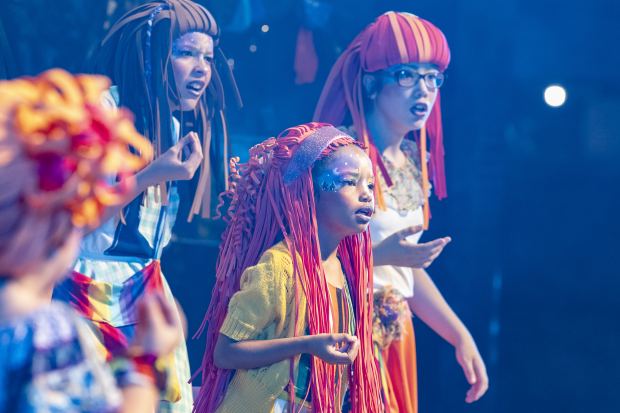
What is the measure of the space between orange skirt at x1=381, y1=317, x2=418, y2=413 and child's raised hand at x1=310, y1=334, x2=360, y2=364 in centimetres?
65

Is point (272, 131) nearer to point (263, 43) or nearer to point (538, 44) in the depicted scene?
point (263, 43)

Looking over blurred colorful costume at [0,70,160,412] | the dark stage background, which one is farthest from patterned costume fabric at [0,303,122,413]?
the dark stage background

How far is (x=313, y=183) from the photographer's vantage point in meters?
1.42

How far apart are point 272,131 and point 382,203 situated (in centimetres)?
45

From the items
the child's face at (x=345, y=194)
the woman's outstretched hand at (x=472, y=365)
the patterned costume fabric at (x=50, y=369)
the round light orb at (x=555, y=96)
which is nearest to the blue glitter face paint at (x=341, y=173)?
the child's face at (x=345, y=194)

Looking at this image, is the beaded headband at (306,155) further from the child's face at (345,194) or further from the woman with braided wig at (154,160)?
the woman with braided wig at (154,160)

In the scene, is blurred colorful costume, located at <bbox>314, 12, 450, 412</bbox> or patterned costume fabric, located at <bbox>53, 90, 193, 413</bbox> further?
blurred colorful costume, located at <bbox>314, 12, 450, 412</bbox>

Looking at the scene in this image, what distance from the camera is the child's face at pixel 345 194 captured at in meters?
1.39

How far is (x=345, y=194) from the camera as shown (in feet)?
4.56

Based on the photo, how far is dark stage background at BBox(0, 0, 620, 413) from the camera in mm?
2285

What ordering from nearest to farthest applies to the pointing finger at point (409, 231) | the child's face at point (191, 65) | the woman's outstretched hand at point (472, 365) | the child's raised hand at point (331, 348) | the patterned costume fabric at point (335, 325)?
the child's raised hand at point (331, 348) < the patterned costume fabric at point (335, 325) < the pointing finger at point (409, 231) < the child's face at point (191, 65) < the woman's outstretched hand at point (472, 365)

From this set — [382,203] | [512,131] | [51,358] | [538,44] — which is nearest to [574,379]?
[512,131]

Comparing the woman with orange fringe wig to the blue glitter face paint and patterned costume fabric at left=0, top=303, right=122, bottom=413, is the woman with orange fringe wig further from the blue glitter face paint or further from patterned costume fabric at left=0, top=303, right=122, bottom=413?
patterned costume fabric at left=0, top=303, right=122, bottom=413

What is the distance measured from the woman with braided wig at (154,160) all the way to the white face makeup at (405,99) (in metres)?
0.53
